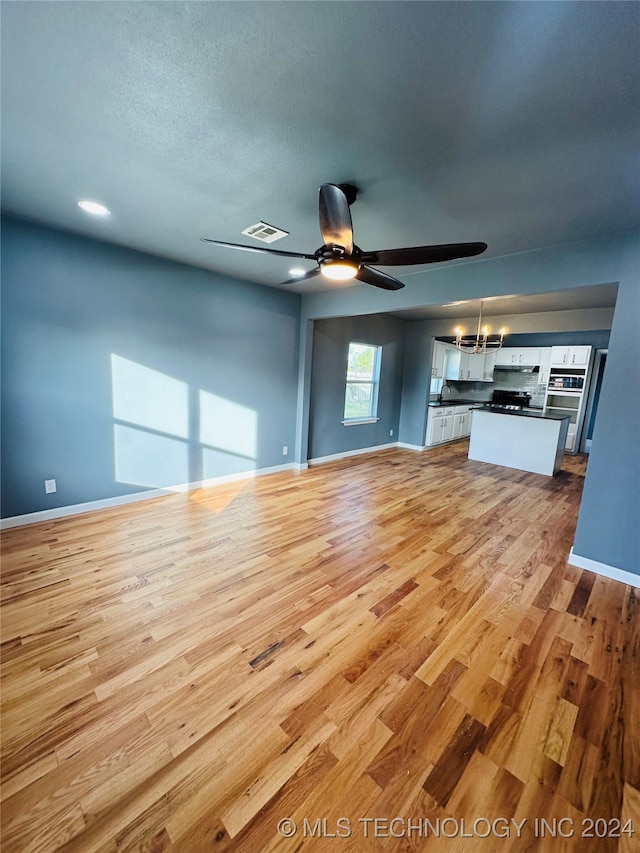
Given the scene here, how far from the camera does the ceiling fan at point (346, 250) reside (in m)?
1.59

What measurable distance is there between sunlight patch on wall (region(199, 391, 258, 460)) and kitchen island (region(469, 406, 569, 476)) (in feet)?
13.2

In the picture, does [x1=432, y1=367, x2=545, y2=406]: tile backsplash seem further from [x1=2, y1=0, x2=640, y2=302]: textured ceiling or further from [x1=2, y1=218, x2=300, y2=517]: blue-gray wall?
[x1=2, y1=0, x2=640, y2=302]: textured ceiling

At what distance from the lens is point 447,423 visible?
7.34 m

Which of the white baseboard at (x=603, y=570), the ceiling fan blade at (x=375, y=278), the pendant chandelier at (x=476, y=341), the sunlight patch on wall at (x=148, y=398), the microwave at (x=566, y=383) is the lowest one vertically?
the white baseboard at (x=603, y=570)

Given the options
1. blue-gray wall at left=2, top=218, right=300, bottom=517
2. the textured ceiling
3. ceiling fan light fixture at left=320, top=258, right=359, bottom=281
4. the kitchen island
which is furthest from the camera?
the kitchen island

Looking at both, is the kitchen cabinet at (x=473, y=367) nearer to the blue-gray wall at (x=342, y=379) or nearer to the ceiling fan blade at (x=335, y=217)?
the blue-gray wall at (x=342, y=379)

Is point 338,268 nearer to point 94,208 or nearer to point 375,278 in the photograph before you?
point 375,278

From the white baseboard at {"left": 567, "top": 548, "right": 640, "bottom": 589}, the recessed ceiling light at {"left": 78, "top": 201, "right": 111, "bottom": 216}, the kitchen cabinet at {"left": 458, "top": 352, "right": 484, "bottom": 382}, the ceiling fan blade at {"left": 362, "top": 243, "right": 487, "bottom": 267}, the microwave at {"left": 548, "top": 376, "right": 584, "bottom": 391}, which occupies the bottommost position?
the white baseboard at {"left": 567, "top": 548, "right": 640, "bottom": 589}

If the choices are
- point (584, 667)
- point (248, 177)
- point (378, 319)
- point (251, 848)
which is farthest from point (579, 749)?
point (378, 319)

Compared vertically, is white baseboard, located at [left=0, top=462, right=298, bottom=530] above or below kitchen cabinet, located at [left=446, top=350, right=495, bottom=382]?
below

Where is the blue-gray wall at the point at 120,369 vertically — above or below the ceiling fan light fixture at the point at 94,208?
below

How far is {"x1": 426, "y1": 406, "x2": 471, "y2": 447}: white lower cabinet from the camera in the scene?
683 centimetres

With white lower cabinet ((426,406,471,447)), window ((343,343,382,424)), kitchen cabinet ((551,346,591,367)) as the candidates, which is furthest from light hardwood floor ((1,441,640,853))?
kitchen cabinet ((551,346,591,367))

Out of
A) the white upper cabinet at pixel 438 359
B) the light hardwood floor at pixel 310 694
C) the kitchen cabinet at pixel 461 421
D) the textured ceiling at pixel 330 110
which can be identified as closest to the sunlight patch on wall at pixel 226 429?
the light hardwood floor at pixel 310 694
